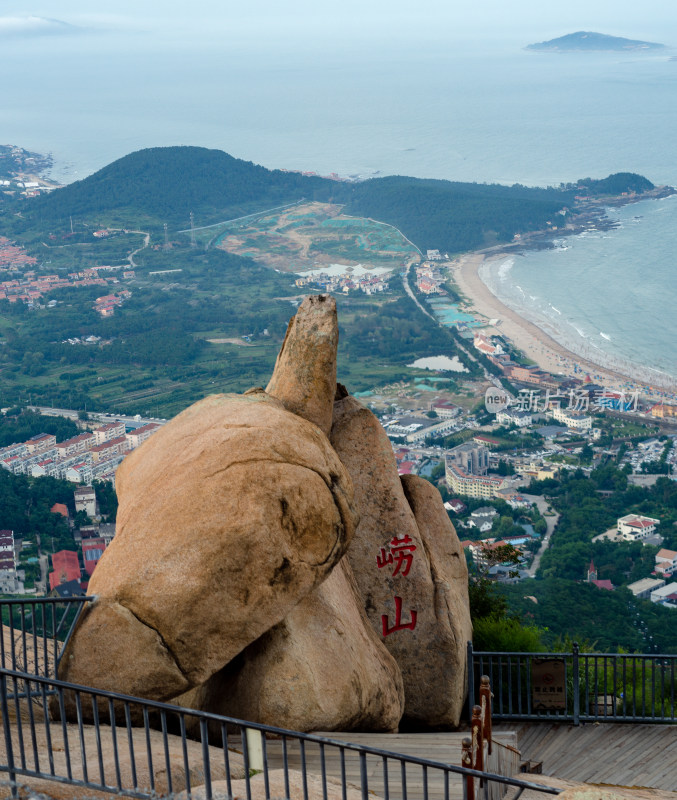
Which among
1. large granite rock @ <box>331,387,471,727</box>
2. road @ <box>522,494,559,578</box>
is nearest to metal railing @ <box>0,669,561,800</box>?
large granite rock @ <box>331,387,471,727</box>

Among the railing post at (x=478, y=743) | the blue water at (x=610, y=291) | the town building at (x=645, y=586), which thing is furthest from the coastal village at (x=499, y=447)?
the railing post at (x=478, y=743)

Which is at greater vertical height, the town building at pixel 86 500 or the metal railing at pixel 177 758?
the metal railing at pixel 177 758

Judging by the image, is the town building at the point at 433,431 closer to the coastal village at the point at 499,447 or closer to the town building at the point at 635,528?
the coastal village at the point at 499,447

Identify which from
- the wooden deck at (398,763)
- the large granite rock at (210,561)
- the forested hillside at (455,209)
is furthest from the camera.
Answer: the forested hillside at (455,209)

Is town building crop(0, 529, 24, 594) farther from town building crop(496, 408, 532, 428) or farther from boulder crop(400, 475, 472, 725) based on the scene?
town building crop(496, 408, 532, 428)

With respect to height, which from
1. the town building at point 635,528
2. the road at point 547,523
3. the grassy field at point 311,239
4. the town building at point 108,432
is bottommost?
the road at point 547,523

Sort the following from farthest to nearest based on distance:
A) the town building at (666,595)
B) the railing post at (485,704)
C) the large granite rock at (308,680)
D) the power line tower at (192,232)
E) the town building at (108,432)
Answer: the power line tower at (192,232), the town building at (108,432), the town building at (666,595), the large granite rock at (308,680), the railing post at (485,704)

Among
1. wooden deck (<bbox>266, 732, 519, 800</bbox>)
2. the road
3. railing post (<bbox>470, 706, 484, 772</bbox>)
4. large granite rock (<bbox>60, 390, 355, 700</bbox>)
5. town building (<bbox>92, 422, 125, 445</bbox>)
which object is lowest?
the road
